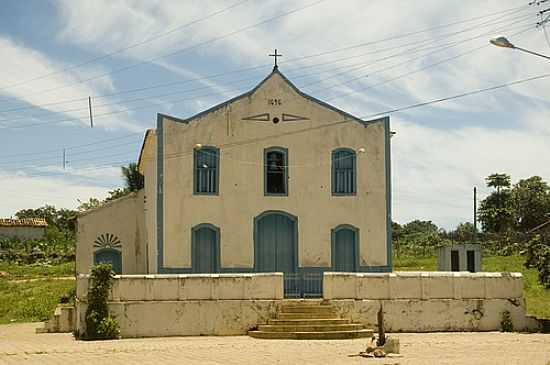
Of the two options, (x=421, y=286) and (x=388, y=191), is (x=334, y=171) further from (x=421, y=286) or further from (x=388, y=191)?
(x=421, y=286)

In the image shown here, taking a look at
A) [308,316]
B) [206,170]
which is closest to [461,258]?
[308,316]

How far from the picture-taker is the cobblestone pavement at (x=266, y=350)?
56.4 feet

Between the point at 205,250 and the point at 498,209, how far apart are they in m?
45.7

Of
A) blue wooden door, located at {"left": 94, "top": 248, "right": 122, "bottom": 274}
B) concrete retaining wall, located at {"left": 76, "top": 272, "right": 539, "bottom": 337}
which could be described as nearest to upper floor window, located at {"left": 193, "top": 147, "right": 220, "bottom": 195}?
concrete retaining wall, located at {"left": 76, "top": 272, "right": 539, "bottom": 337}

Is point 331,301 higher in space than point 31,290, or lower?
higher

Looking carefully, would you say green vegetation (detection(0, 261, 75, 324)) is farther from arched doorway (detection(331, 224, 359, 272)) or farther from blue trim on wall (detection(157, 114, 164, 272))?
arched doorway (detection(331, 224, 359, 272))

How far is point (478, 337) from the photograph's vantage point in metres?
22.5

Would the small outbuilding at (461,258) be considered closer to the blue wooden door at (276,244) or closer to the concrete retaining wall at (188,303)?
the blue wooden door at (276,244)

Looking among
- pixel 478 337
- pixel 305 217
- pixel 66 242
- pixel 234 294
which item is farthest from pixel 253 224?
pixel 66 242

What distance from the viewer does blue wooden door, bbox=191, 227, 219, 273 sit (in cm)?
2723

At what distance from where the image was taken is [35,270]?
5766 centimetres

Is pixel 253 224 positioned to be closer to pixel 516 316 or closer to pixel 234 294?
pixel 234 294

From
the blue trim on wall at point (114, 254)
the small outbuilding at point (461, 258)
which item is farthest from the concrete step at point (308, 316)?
the blue trim on wall at point (114, 254)

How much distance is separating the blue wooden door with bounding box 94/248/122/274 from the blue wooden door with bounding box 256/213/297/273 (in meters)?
6.11
